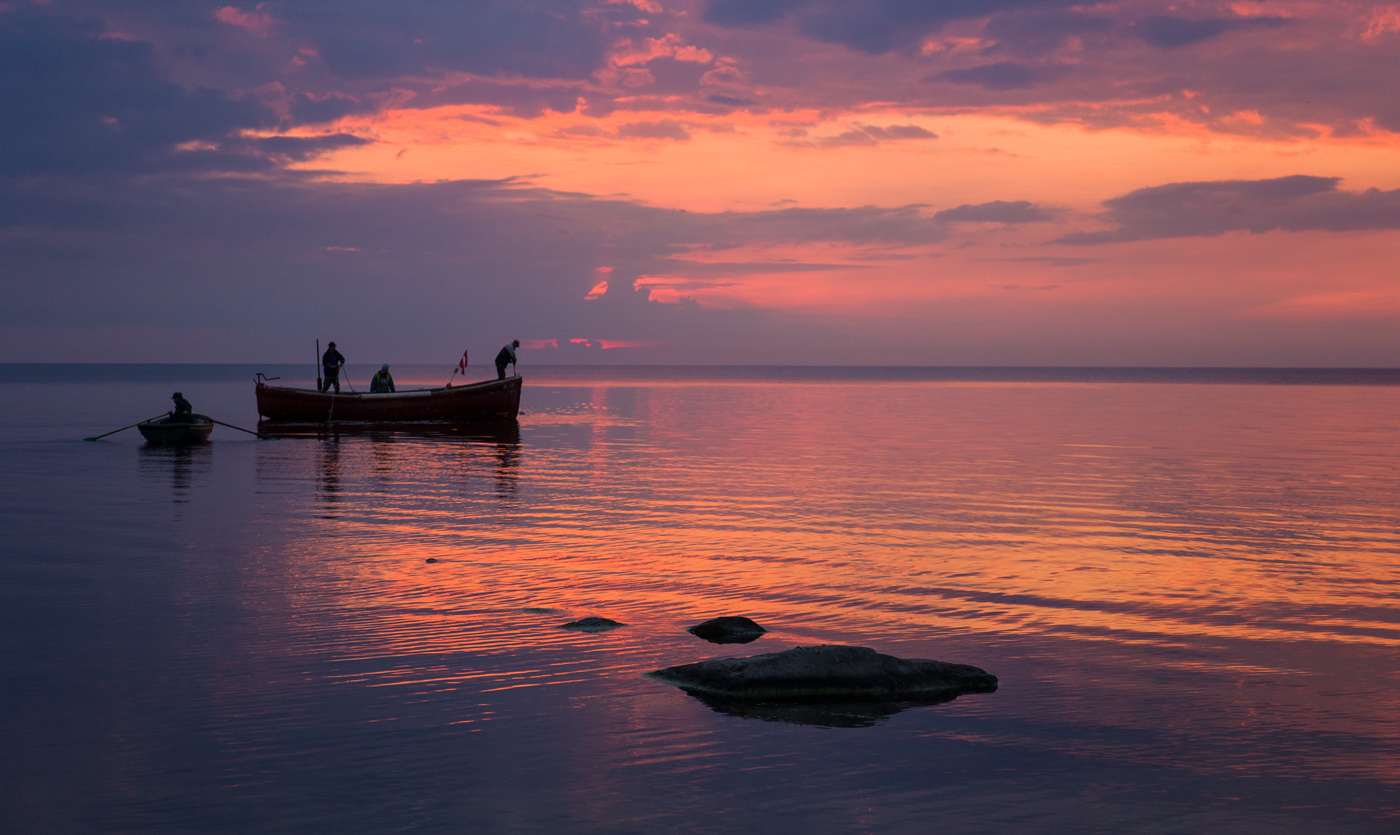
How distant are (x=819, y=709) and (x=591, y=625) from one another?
3297 mm

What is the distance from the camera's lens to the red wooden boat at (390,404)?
44.7 m

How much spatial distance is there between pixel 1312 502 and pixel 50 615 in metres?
22.8

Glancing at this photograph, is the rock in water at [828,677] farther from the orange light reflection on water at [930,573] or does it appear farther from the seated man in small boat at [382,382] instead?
the seated man in small boat at [382,382]

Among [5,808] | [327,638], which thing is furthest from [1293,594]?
[5,808]

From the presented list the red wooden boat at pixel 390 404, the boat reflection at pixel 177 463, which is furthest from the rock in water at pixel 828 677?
the red wooden boat at pixel 390 404

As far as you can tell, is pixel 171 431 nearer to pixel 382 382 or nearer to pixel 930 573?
pixel 382 382

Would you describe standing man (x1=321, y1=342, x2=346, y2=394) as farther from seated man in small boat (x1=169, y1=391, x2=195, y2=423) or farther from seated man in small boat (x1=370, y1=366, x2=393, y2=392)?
seated man in small boat (x1=169, y1=391, x2=195, y2=423)

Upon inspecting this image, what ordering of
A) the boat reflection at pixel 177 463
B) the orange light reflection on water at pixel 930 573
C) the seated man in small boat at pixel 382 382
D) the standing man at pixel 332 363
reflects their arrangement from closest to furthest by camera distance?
the orange light reflection on water at pixel 930 573 → the boat reflection at pixel 177 463 → the standing man at pixel 332 363 → the seated man in small boat at pixel 382 382

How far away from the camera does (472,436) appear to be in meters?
42.0

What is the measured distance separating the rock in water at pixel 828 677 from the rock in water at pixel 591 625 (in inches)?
74.5

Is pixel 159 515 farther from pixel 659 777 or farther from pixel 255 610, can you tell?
pixel 659 777

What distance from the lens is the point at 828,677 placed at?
876 cm

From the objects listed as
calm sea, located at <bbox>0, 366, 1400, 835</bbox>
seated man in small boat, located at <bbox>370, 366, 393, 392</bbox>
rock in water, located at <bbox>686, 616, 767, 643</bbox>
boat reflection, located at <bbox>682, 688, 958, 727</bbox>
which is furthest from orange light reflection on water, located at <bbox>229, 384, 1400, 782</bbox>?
seated man in small boat, located at <bbox>370, 366, 393, 392</bbox>

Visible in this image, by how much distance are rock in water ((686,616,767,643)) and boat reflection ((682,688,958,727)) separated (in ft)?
6.01
